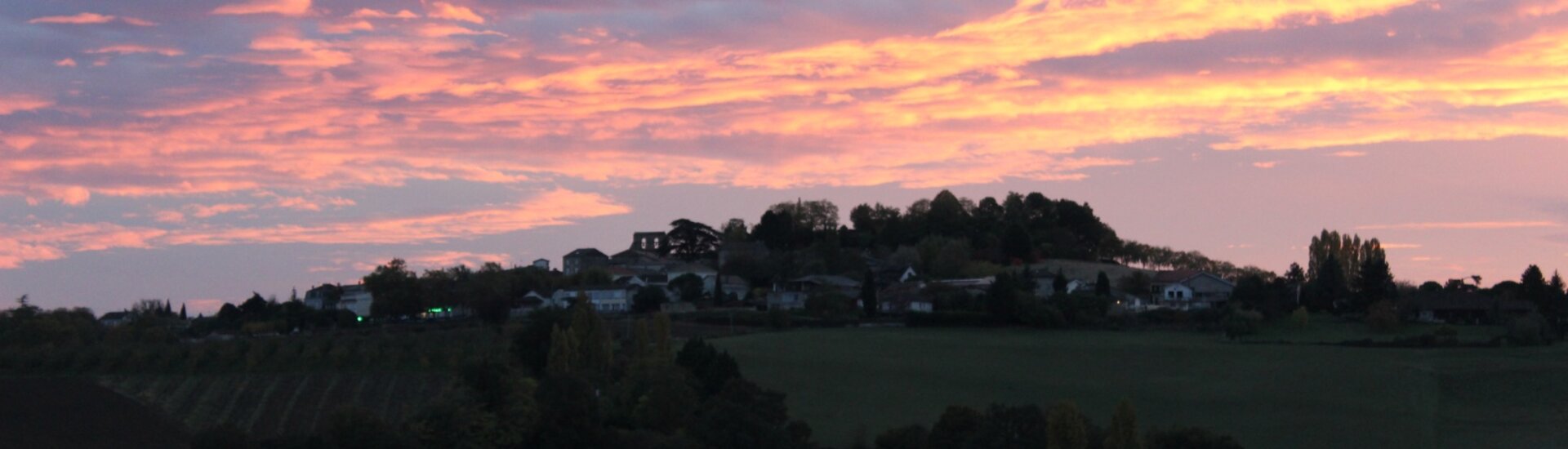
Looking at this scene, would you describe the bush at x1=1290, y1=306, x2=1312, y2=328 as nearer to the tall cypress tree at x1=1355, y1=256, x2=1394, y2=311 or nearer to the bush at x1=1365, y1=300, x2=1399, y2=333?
the bush at x1=1365, y1=300, x2=1399, y2=333

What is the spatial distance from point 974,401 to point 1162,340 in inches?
766

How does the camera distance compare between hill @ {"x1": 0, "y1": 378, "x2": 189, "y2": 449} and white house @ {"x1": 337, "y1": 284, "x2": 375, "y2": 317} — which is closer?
hill @ {"x1": 0, "y1": 378, "x2": 189, "y2": 449}

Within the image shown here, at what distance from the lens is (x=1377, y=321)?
74.3 m

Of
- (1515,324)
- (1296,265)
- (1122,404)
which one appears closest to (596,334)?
(1122,404)

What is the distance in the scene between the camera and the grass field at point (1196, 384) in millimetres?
46062

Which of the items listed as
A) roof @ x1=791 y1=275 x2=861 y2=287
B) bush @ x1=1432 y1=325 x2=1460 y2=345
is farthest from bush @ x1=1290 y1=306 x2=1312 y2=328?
roof @ x1=791 y1=275 x2=861 y2=287

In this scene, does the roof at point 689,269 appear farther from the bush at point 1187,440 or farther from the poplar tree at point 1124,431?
the poplar tree at point 1124,431

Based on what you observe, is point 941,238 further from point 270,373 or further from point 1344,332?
point 270,373

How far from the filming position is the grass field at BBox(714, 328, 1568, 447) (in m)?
46.1

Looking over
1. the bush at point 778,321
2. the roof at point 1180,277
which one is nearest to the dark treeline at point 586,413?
the bush at point 778,321

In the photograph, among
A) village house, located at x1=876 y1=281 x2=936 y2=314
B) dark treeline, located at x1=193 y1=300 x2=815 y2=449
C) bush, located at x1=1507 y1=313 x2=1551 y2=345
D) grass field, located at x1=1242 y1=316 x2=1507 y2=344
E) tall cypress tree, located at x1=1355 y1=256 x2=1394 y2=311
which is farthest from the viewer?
village house, located at x1=876 y1=281 x2=936 y2=314

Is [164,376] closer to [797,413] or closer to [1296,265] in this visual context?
[797,413]

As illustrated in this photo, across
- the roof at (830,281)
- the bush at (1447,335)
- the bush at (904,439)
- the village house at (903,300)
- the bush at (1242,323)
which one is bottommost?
the bush at (904,439)

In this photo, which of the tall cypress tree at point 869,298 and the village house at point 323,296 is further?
the village house at point 323,296
